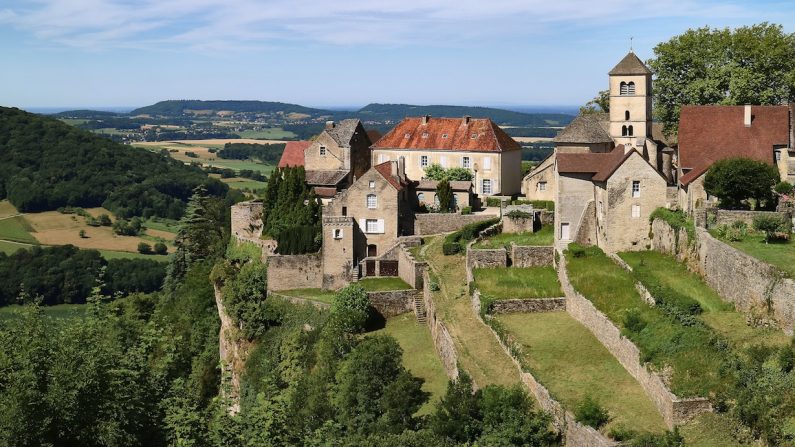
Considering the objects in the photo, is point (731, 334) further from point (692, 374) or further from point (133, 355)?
point (133, 355)

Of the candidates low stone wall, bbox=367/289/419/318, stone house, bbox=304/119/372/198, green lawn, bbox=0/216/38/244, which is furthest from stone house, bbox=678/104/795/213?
green lawn, bbox=0/216/38/244

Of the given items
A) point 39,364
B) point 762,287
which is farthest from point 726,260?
point 39,364

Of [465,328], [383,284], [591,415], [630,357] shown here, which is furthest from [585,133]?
[591,415]

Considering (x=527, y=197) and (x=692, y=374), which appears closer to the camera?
(x=692, y=374)

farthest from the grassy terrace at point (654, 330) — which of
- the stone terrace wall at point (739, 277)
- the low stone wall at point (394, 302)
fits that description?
the low stone wall at point (394, 302)

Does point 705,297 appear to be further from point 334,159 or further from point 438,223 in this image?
point 334,159

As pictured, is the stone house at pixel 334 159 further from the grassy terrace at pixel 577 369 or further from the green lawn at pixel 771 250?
the green lawn at pixel 771 250
